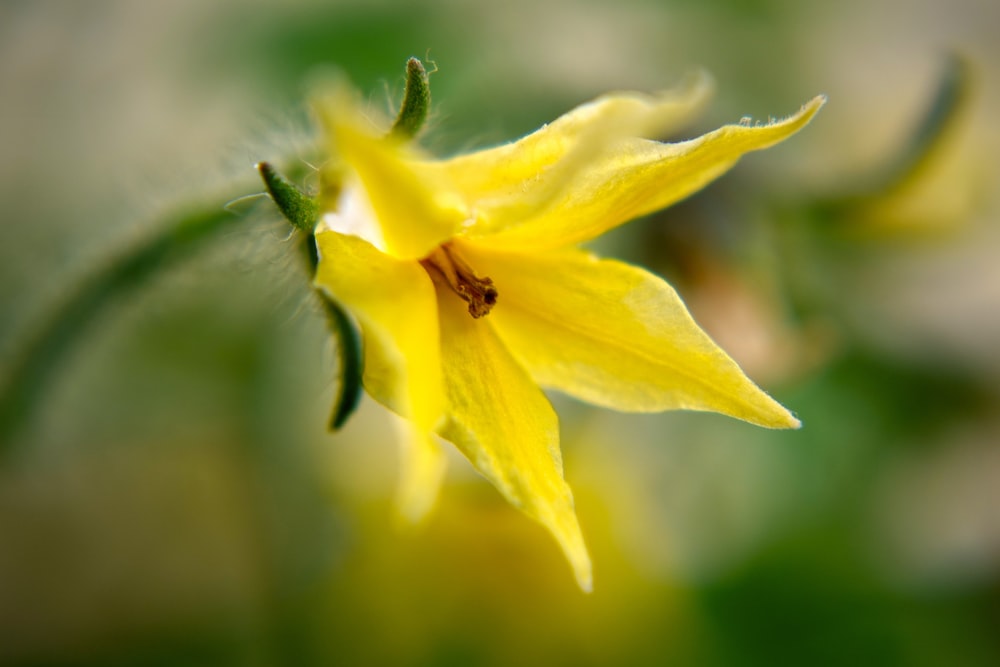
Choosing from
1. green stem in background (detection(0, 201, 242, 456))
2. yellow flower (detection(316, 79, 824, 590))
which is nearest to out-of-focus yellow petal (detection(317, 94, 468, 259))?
yellow flower (detection(316, 79, 824, 590))

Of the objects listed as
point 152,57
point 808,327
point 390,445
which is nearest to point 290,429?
point 390,445

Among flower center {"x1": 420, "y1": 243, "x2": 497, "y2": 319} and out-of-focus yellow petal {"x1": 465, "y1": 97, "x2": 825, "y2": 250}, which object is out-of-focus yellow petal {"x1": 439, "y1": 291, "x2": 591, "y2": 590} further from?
out-of-focus yellow petal {"x1": 465, "y1": 97, "x2": 825, "y2": 250}

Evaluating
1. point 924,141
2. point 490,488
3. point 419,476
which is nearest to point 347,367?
point 419,476

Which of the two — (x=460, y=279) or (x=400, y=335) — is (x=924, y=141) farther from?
(x=400, y=335)

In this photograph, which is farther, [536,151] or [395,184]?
[536,151]

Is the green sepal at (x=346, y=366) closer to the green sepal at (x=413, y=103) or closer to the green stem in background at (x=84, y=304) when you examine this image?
the green sepal at (x=413, y=103)

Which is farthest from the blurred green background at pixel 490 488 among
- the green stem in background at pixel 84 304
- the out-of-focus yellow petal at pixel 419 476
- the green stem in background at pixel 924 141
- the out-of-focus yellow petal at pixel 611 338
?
the out-of-focus yellow petal at pixel 419 476

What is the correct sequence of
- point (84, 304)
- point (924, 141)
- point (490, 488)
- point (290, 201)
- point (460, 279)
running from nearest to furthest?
point (290, 201) → point (460, 279) → point (84, 304) → point (924, 141) → point (490, 488)
